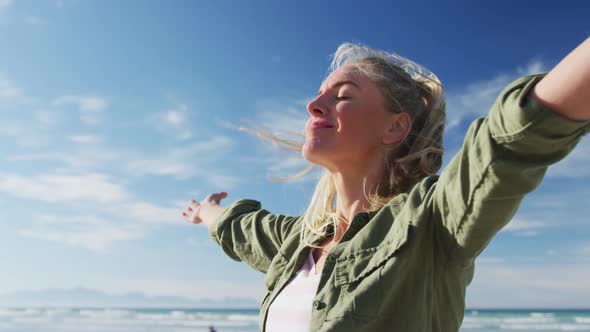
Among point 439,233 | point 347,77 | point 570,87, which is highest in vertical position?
point 347,77

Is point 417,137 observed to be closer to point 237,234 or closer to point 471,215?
point 471,215

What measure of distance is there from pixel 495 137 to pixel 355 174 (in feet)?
3.80

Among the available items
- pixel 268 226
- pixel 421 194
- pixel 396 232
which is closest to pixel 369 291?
pixel 396 232

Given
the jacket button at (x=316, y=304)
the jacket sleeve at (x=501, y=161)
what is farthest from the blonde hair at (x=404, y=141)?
the jacket sleeve at (x=501, y=161)

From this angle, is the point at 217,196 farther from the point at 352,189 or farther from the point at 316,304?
the point at 316,304

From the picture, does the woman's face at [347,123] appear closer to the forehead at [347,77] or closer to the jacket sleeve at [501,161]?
the forehead at [347,77]

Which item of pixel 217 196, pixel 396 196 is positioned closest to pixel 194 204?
pixel 217 196

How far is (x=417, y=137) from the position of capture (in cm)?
260

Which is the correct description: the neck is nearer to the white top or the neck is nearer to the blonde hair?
the blonde hair

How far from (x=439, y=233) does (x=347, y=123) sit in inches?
30.6

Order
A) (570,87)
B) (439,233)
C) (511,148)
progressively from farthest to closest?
1. (439,233)
2. (511,148)
3. (570,87)

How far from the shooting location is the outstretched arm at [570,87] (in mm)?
1251

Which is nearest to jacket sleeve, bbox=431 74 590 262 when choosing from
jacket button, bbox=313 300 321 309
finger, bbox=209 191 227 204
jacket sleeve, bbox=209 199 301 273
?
jacket button, bbox=313 300 321 309

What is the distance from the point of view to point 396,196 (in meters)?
2.31
